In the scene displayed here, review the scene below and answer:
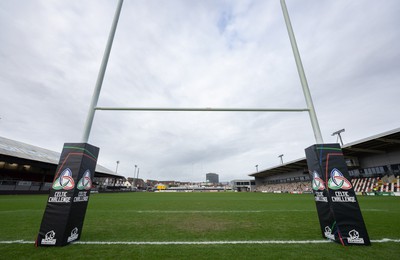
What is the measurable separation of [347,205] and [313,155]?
3.90 feet

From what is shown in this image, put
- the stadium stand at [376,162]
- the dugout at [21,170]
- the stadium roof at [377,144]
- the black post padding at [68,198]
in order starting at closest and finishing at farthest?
the black post padding at [68,198], the stadium roof at [377,144], the stadium stand at [376,162], the dugout at [21,170]

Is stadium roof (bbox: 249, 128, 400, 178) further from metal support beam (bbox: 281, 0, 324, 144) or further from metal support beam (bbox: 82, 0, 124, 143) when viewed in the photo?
metal support beam (bbox: 82, 0, 124, 143)

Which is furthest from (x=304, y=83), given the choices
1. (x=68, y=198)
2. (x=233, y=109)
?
(x=68, y=198)

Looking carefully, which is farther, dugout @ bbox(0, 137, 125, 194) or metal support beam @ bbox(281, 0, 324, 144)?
dugout @ bbox(0, 137, 125, 194)

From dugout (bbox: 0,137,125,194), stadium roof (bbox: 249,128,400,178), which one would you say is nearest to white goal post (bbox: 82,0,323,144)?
stadium roof (bbox: 249,128,400,178)

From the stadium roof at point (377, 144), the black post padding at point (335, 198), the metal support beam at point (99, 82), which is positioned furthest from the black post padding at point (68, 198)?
the stadium roof at point (377, 144)

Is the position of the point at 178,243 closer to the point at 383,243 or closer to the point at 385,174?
the point at 383,243

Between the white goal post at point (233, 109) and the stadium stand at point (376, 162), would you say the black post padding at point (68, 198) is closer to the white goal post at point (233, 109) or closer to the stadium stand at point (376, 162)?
the white goal post at point (233, 109)

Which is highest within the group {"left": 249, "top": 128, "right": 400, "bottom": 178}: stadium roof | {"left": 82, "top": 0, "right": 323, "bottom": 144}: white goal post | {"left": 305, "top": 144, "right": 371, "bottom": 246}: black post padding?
{"left": 249, "top": 128, "right": 400, "bottom": 178}: stadium roof

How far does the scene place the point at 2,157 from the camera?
65.3 feet

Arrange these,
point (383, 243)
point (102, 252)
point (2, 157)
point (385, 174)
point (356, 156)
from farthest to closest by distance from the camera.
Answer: point (356, 156)
point (385, 174)
point (2, 157)
point (383, 243)
point (102, 252)

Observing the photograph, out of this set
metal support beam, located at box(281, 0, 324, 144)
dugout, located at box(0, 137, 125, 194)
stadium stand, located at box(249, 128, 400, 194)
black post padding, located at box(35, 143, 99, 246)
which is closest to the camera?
black post padding, located at box(35, 143, 99, 246)

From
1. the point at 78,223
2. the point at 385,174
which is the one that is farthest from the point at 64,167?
the point at 385,174

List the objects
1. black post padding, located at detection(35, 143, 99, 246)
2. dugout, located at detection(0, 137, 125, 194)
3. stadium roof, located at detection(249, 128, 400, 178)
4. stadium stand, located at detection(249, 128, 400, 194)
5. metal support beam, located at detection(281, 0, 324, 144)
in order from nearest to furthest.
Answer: black post padding, located at detection(35, 143, 99, 246) < metal support beam, located at detection(281, 0, 324, 144) < stadium roof, located at detection(249, 128, 400, 178) < stadium stand, located at detection(249, 128, 400, 194) < dugout, located at detection(0, 137, 125, 194)
